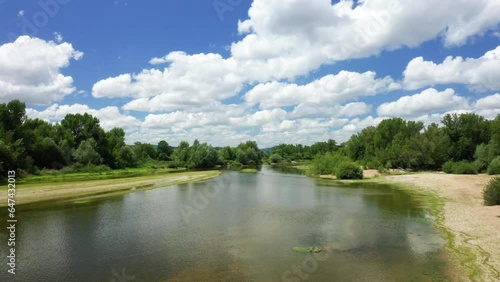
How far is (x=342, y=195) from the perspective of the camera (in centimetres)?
4669

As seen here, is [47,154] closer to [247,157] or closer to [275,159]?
[247,157]

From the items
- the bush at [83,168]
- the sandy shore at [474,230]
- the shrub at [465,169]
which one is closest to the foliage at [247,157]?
the bush at [83,168]

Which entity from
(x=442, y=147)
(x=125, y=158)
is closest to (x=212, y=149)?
(x=125, y=158)

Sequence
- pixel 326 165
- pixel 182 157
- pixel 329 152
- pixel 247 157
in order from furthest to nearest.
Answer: pixel 247 157, pixel 182 157, pixel 329 152, pixel 326 165

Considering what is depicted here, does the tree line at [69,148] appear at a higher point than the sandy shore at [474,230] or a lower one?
higher

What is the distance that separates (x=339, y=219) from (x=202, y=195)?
74.0 ft

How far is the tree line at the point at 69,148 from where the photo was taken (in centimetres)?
6802

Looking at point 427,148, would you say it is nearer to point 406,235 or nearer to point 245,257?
point 406,235

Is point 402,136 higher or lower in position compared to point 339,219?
higher

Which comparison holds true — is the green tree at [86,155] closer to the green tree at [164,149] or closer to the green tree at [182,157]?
the green tree at [182,157]

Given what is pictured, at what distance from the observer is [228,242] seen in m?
23.6

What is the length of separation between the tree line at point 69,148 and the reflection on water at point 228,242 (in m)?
41.0

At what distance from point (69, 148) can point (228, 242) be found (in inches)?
3171

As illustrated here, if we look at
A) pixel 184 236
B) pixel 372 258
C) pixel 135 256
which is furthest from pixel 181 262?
pixel 372 258
